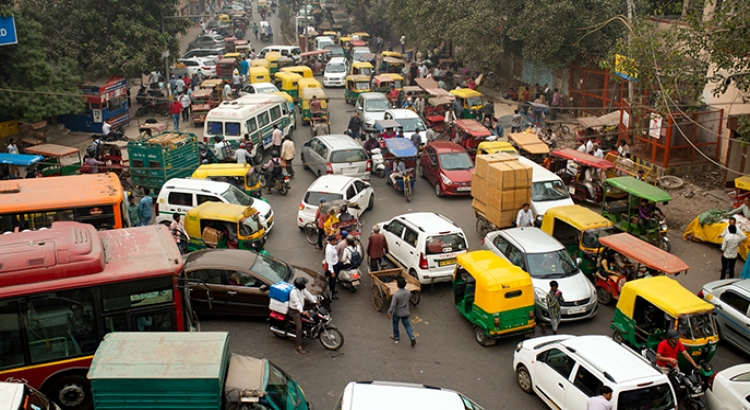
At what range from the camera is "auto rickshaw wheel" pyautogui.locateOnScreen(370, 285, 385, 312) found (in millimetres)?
13984

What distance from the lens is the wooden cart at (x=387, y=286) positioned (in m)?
13.9

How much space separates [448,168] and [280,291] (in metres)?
10.9

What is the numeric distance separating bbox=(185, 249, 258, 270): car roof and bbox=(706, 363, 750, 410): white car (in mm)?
8407

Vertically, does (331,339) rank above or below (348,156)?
below

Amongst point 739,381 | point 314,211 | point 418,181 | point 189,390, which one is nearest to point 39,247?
point 189,390

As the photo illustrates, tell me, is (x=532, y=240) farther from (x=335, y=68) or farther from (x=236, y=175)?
(x=335, y=68)

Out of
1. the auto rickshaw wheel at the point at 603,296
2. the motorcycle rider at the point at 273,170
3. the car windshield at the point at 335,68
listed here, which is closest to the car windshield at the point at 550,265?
the auto rickshaw wheel at the point at 603,296

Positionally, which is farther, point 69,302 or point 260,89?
point 260,89

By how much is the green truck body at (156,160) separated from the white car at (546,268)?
10.8m

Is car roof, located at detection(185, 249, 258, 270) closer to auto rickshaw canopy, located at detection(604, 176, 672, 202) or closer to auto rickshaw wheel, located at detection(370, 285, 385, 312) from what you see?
auto rickshaw wheel, located at detection(370, 285, 385, 312)

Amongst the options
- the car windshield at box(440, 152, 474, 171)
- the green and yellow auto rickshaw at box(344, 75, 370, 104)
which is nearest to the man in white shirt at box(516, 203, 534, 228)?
the car windshield at box(440, 152, 474, 171)

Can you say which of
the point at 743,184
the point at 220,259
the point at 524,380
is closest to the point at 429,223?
the point at 220,259

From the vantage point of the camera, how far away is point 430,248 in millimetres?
14633

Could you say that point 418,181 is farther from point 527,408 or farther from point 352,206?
point 527,408
